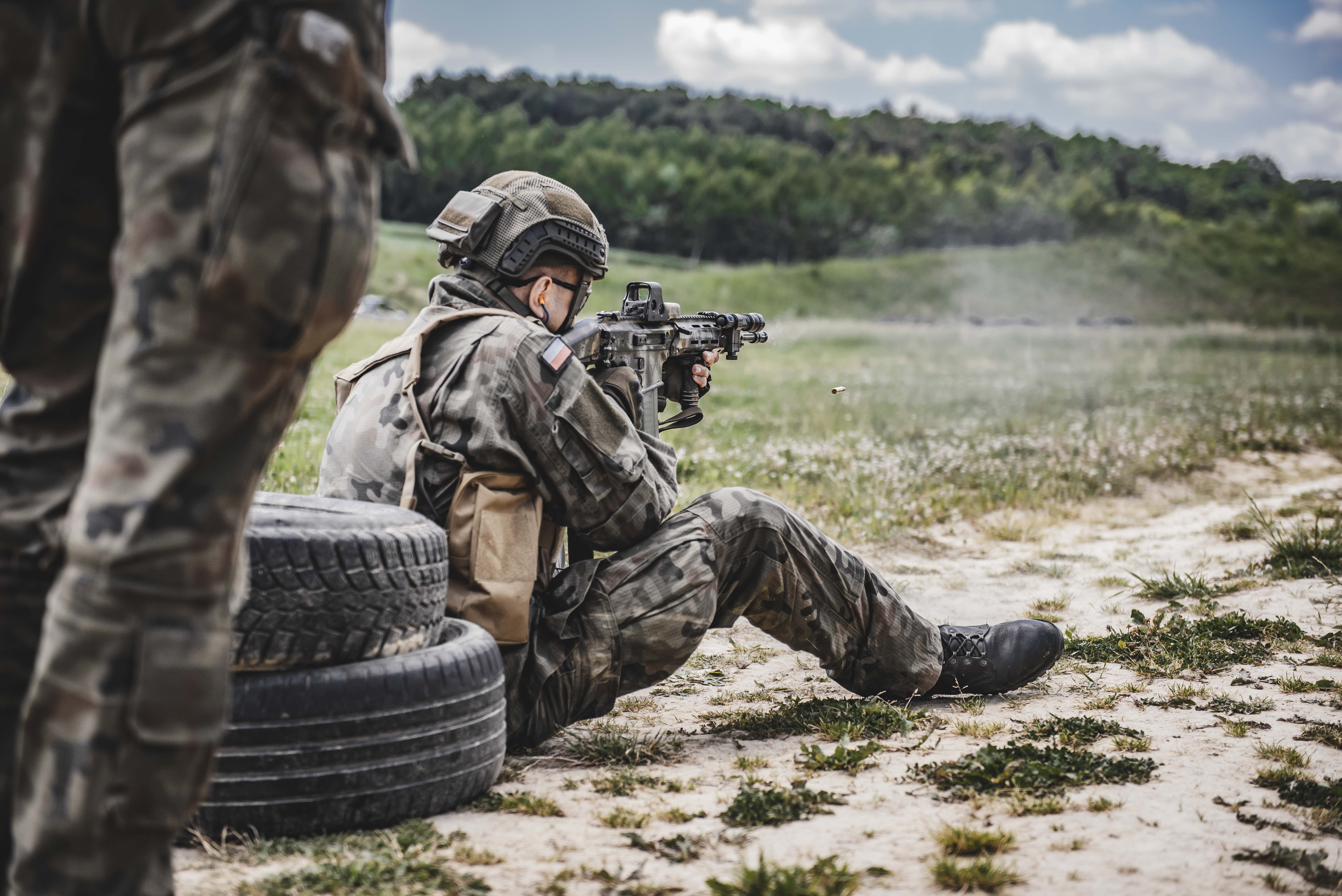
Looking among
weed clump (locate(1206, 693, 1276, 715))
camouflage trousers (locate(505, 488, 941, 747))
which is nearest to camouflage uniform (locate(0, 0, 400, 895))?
camouflage trousers (locate(505, 488, 941, 747))

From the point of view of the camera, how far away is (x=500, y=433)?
3551mm

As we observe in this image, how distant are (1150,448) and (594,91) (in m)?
112

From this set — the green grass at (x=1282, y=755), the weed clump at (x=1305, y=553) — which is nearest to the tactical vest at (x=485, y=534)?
the green grass at (x=1282, y=755)

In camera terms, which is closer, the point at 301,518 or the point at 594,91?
the point at 301,518

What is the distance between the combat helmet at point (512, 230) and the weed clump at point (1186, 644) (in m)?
2.94

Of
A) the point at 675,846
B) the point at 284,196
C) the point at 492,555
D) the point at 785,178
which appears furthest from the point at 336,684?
the point at 785,178

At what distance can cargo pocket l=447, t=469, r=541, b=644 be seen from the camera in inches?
138

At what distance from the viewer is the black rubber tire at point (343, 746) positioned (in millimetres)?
2791

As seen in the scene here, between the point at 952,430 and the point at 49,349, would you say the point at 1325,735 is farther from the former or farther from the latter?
the point at 952,430

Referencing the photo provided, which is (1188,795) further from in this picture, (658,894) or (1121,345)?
(1121,345)

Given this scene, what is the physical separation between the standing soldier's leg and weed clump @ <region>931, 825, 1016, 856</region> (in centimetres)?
206

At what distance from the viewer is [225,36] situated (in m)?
1.72

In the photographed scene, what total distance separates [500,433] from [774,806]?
136 centimetres

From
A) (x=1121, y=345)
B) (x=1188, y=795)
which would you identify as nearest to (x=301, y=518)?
(x=1188, y=795)
